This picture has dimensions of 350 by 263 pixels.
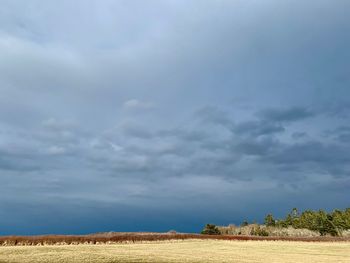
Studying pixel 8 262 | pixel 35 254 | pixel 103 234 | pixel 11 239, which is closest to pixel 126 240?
pixel 103 234

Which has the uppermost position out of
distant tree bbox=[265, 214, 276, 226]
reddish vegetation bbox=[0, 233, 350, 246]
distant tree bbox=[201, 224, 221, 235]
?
distant tree bbox=[265, 214, 276, 226]

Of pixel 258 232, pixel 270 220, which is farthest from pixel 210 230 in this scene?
pixel 270 220

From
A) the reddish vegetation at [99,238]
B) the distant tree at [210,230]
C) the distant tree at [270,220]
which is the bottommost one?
the reddish vegetation at [99,238]

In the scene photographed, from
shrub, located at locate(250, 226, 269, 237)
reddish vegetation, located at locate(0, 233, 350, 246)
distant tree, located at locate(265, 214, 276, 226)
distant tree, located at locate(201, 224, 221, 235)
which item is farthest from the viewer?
distant tree, located at locate(265, 214, 276, 226)

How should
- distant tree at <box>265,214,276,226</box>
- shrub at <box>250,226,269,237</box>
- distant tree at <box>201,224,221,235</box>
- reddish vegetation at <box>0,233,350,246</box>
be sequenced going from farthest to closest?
distant tree at <box>265,214,276,226</box>, shrub at <box>250,226,269,237</box>, distant tree at <box>201,224,221,235</box>, reddish vegetation at <box>0,233,350,246</box>

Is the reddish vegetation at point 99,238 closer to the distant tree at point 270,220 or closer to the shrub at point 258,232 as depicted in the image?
the shrub at point 258,232

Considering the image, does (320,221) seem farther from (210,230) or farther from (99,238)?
(99,238)

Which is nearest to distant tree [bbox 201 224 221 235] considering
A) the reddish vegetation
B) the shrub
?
the shrub

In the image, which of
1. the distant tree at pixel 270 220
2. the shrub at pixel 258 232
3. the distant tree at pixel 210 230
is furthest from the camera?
the distant tree at pixel 270 220

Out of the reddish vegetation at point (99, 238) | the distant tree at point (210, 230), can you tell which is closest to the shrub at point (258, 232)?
the distant tree at point (210, 230)

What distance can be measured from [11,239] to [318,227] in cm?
9664

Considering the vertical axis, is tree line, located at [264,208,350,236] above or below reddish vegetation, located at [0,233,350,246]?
above

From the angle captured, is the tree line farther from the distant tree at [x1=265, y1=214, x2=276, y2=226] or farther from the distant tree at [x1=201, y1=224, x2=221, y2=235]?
the distant tree at [x1=201, y1=224, x2=221, y2=235]

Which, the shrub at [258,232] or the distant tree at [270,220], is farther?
the distant tree at [270,220]
